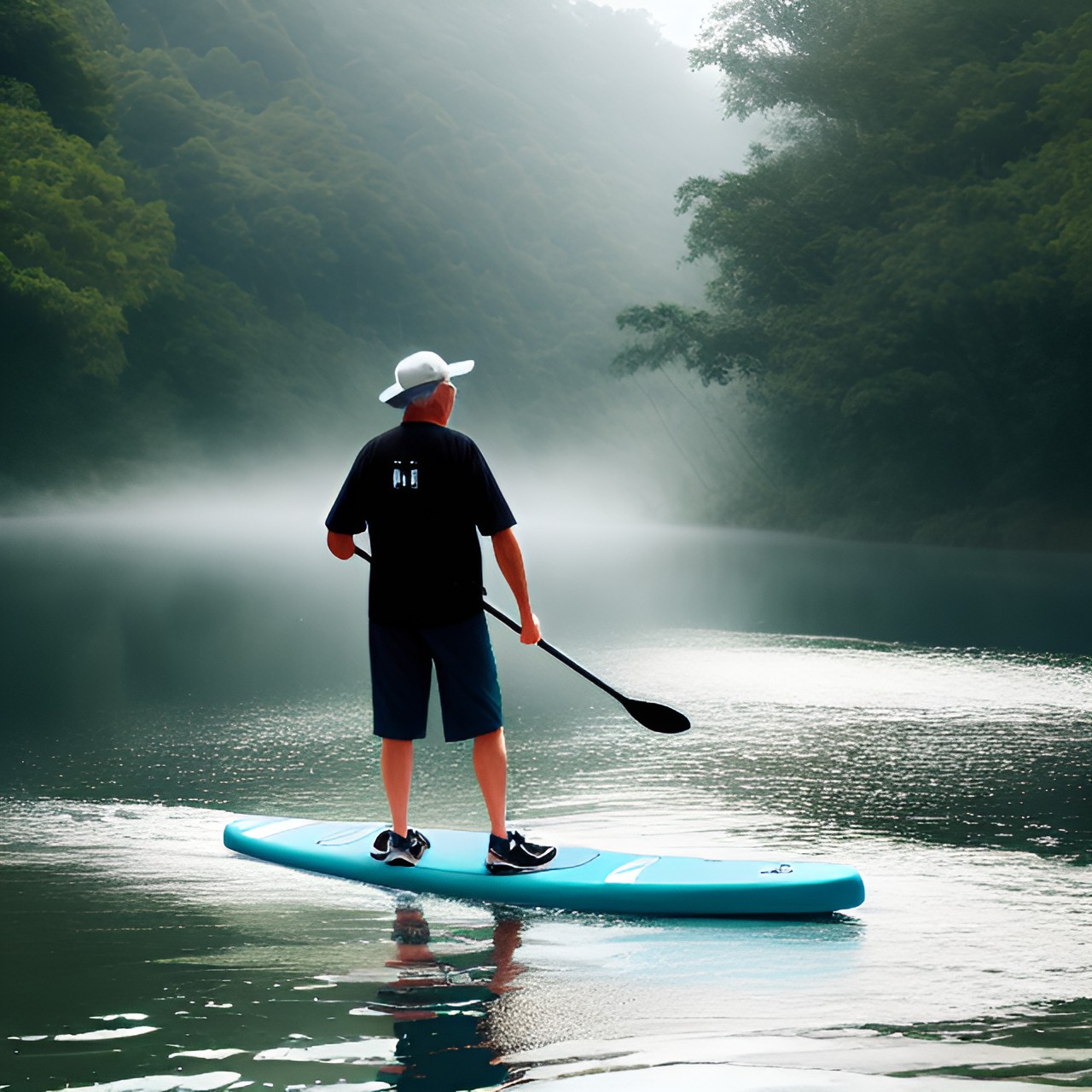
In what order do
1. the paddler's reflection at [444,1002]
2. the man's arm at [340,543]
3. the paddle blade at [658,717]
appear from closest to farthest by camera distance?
1. the paddler's reflection at [444,1002]
2. the man's arm at [340,543]
3. the paddle blade at [658,717]

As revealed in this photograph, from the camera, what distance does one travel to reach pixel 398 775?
4.41 metres

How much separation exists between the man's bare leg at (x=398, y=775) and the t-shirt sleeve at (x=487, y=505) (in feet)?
2.35

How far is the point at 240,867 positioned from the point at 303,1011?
138 cm

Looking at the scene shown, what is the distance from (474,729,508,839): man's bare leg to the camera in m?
4.30

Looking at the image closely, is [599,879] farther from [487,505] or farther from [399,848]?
[487,505]

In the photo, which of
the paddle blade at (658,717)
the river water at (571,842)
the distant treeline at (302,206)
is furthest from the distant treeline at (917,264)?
the paddle blade at (658,717)

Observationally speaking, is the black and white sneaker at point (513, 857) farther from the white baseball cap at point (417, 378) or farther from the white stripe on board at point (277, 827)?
the white baseball cap at point (417, 378)

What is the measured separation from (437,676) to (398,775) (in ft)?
1.17

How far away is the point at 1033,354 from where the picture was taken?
27.6 metres

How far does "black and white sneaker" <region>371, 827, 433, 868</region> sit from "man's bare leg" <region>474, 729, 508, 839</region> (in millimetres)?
255

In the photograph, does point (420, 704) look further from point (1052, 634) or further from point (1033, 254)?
point (1033, 254)

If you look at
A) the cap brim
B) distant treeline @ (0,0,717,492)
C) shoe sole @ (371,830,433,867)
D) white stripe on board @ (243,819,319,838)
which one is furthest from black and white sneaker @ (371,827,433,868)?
distant treeline @ (0,0,717,492)

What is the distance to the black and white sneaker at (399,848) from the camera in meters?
4.32

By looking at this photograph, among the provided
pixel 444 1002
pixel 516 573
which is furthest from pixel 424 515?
pixel 444 1002
